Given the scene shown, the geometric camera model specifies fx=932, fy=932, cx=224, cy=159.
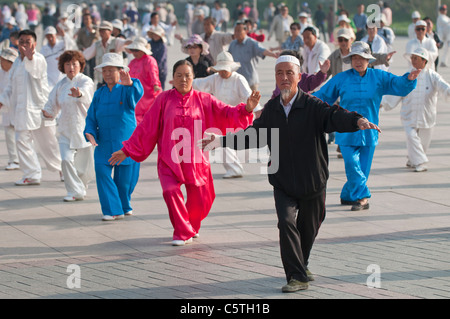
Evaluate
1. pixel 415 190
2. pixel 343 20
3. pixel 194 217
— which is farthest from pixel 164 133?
pixel 343 20

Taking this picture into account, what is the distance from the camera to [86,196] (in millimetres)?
11055

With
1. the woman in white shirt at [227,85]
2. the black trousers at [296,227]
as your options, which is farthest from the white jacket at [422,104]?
the black trousers at [296,227]

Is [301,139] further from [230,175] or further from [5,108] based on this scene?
[5,108]

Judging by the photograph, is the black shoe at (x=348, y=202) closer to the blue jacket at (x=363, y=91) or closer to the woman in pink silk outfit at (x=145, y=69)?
the blue jacket at (x=363, y=91)

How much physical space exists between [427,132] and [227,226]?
4489mm

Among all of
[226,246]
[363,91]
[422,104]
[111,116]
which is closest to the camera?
[226,246]

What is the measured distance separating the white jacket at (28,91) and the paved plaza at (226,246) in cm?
82

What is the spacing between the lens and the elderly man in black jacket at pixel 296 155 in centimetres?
688

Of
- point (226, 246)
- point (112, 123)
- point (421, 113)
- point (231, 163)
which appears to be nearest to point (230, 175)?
point (231, 163)

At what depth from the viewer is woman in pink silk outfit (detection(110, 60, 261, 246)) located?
28.0 feet

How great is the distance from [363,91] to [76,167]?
3479 mm

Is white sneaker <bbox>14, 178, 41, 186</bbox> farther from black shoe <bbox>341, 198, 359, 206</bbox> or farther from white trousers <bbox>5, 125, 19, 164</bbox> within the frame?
black shoe <bbox>341, 198, 359, 206</bbox>

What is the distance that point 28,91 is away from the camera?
466 inches
